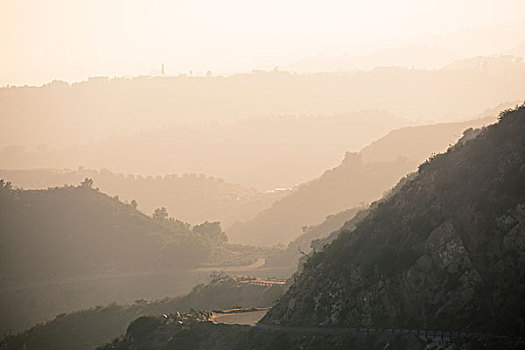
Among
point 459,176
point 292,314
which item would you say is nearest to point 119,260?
point 292,314

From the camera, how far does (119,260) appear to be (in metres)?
157

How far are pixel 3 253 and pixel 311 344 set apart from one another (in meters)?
105

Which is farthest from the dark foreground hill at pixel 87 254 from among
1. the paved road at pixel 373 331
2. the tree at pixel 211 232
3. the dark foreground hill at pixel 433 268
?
the paved road at pixel 373 331

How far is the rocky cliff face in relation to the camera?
5016cm

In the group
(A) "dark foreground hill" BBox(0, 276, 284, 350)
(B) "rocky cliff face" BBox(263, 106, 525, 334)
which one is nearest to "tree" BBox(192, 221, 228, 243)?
(A) "dark foreground hill" BBox(0, 276, 284, 350)

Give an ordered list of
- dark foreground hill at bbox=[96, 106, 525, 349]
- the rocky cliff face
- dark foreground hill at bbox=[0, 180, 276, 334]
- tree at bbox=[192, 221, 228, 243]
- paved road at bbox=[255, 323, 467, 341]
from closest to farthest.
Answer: paved road at bbox=[255, 323, 467, 341]
dark foreground hill at bbox=[96, 106, 525, 349]
the rocky cliff face
dark foreground hill at bbox=[0, 180, 276, 334]
tree at bbox=[192, 221, 228, 243]

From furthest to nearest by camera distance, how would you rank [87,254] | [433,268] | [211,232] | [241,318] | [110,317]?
1. [211,232]
2. [87,254]
3. [110,317]
4. [241,318]
5. [433,268]

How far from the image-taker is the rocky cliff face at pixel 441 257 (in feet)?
165

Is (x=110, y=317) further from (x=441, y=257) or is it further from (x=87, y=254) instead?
(x=441, y=257)

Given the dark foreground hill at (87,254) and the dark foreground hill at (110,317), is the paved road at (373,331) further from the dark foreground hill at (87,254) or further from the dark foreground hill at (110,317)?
the dark foreground hill at (87,254)

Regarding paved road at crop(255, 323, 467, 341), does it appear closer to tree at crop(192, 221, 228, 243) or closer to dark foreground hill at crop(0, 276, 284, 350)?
dark foreground hill at crop(0, 276, 284, 350)

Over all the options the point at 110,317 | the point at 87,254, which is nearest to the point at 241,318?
the point at 110,317

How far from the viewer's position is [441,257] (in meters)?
54.9

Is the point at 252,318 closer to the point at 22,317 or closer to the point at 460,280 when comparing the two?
the point at 460,280
